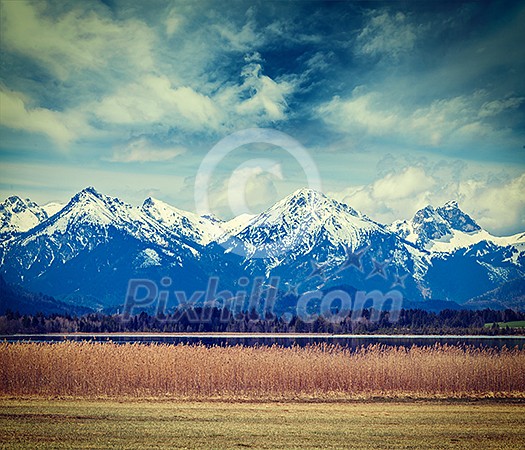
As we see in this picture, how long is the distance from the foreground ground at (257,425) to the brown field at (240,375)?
337cm

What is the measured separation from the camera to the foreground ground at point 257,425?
1035 inches

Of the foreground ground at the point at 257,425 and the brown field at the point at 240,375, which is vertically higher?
the brown field at the point at 240,375

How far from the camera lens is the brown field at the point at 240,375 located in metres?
41.9

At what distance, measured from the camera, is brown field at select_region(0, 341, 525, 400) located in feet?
138

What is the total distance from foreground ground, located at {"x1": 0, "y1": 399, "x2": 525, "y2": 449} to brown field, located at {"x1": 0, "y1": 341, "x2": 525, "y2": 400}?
11.1 ft

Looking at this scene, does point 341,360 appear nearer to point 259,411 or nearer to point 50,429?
point 259,411

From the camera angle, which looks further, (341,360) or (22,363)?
(341,360)

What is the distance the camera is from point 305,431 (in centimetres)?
2916

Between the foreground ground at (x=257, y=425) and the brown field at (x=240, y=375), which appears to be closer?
the foreground ground at (x=257, y=425)

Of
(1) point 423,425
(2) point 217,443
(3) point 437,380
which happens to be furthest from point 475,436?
(3) point 437,380

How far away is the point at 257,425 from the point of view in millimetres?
30438

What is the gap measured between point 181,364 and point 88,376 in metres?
5.80

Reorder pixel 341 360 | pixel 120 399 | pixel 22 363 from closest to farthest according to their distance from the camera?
pixel 120 399
pixel 22 363
pixel 341 360

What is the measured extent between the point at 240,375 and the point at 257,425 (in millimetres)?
13415
